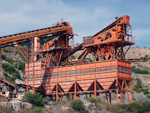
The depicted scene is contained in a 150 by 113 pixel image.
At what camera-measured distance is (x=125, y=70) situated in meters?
56.2

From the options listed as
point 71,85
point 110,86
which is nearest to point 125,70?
point 110,86

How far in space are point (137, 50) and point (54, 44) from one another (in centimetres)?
8593

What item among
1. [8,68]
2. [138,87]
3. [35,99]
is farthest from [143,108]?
[8,68]

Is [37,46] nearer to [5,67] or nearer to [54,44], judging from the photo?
[54,44]

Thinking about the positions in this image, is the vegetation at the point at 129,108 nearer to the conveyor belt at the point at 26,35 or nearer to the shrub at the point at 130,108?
the shrub at the point at 130,108

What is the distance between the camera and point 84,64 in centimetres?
5819

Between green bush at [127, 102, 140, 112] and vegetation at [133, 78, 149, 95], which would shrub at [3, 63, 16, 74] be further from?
green bush at [127, 102, 140, 112]

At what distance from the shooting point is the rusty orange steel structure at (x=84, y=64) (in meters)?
55.2

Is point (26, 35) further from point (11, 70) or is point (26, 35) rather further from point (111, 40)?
point (11, 70)

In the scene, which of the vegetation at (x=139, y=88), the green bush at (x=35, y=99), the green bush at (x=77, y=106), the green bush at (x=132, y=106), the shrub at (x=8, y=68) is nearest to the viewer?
the green bush at (x=77, y=106)

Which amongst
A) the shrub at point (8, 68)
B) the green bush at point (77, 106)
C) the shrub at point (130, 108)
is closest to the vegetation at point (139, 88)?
the shrub at point (8, 68)

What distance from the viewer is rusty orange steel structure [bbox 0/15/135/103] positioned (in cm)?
5525

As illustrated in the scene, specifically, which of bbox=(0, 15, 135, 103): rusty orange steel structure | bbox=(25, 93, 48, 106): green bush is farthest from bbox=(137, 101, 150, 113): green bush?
bbox=(25, 93, 48, 106): green bush

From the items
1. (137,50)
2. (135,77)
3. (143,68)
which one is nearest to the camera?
(135,77)
